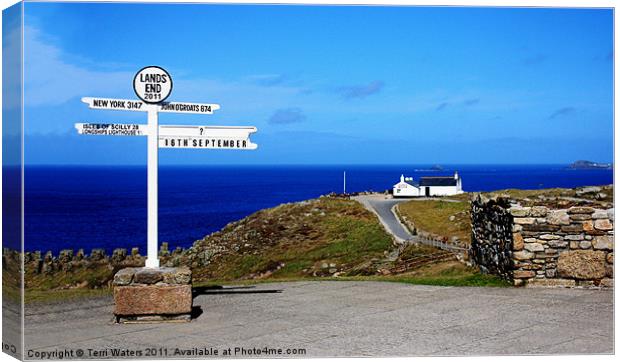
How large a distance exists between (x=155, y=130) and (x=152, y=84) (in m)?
0.51

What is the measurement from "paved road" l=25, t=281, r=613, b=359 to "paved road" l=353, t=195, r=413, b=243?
17941mm

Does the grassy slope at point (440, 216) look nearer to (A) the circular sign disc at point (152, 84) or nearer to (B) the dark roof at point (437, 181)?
(B) the dark roof at point (437, 181)

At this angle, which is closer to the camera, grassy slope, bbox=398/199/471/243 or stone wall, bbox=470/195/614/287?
stone wall, bbox=470/195/614/287

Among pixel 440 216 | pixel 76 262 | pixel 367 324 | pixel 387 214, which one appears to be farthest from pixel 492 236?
→ pixel 387 214

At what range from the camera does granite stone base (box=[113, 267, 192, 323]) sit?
8.67m

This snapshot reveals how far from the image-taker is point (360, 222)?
3356 centimetres

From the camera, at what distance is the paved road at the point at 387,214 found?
30664 mm

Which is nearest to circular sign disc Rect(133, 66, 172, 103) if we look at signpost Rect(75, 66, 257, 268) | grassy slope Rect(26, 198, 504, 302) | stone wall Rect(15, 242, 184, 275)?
signpost Rect(75, 66, 257, 268)

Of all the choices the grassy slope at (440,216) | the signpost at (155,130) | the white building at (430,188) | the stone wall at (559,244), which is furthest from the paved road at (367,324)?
the white building at (430,188)

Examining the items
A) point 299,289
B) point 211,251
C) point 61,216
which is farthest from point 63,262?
point 61,216

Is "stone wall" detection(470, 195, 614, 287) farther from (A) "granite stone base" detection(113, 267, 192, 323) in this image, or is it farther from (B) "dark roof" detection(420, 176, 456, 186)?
(B) "dark roof" detection(420, 176, 456, 186)

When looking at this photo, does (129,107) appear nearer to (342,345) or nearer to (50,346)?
(50,346)

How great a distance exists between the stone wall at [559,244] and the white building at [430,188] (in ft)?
122

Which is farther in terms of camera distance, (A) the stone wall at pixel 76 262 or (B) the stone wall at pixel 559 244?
(A) the stone wall at pixel 76 262
